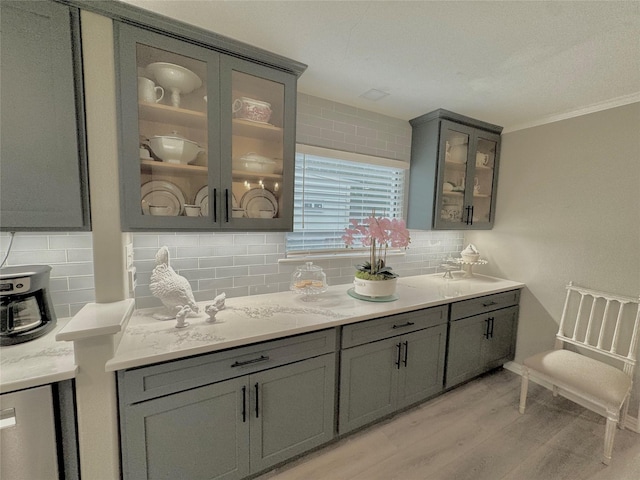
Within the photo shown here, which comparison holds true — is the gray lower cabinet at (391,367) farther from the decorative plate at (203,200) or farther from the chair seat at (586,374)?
the decorative plate at (203,200)

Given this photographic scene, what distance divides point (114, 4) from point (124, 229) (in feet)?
3.25

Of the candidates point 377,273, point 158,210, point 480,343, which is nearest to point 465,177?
point 377,273

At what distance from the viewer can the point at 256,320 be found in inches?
57.9

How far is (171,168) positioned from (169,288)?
2.12ft

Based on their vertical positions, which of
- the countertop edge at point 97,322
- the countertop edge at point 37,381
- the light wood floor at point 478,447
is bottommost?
the light wood floor at point 478,447

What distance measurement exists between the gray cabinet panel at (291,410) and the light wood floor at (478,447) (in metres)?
0.18

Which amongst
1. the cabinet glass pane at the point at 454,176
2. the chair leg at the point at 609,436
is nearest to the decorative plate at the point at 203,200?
the cabinet glass pane at the point at 454,176

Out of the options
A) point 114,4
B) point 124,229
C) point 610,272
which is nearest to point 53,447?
point 124,229

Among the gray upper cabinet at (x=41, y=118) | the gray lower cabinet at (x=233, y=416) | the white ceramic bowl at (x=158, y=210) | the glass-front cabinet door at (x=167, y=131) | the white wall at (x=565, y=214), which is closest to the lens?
the gray upper cabinet at (x=41, y=118)

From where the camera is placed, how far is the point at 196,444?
3.96 feet

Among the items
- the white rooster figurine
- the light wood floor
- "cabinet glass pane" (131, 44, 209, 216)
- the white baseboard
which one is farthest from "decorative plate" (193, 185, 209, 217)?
the white baseboard

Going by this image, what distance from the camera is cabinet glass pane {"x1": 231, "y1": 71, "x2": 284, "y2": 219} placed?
1.50m

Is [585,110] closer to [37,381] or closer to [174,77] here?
[174,77]

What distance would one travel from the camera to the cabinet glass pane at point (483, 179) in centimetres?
260
